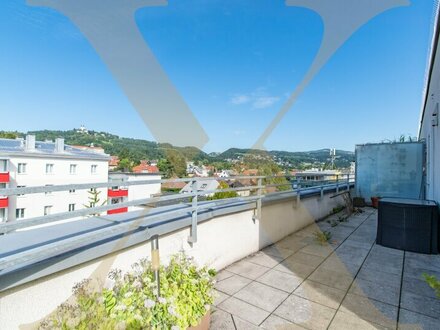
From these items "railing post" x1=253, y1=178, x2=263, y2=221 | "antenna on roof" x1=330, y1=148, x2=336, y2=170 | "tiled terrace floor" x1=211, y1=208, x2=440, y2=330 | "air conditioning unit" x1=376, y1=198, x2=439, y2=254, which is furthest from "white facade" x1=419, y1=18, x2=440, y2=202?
"antenna on roof" x1=330, y1=148, x2=336, y2=170

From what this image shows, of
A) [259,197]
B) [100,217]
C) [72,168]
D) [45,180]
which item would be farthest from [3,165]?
[259,197]

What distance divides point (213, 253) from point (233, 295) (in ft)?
1.94

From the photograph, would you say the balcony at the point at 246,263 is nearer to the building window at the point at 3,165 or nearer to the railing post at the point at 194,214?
the railing post at the point at 194,214

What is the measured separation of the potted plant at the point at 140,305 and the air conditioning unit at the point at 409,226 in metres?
3.78

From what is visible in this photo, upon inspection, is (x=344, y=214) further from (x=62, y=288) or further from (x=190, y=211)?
(x=62, y=288)

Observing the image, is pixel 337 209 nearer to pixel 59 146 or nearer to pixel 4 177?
pixel 4 177

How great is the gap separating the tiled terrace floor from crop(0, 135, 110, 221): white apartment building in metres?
17.0

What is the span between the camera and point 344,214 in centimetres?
675

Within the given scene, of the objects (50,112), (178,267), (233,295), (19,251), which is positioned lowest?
(233,295)

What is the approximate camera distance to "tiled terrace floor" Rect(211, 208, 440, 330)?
6.95ft

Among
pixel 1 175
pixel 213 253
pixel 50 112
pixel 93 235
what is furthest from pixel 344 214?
pixel 1 175

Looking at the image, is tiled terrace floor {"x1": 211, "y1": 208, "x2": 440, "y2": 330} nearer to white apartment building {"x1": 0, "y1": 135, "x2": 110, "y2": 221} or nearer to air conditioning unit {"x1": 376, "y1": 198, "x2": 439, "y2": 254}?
air conditioning unit {"x1": 376, "y1": 198, "x2": 439, "y2": 254}

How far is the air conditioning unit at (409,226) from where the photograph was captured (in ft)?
12.4

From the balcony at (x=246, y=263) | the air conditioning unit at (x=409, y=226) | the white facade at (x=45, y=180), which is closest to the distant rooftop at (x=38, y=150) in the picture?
the white facade at (x=45, y=180)
